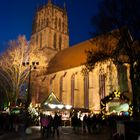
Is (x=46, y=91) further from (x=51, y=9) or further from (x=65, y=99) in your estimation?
(x=51, y=9)

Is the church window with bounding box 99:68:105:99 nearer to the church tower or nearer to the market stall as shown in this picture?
the market stall

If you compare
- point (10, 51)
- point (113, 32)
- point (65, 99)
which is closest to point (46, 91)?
point (65, 99)

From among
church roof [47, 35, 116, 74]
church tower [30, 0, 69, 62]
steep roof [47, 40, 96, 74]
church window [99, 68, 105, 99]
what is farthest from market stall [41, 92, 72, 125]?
church tower [30, 0, 69, 62]

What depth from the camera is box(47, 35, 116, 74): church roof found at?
162 ft

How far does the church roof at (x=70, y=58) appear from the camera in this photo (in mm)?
49375

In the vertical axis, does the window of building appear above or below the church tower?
below

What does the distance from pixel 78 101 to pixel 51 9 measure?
28196mm

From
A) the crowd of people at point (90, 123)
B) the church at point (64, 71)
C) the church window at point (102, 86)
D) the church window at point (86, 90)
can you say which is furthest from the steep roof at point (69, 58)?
the crowd of people at point (90, 123)

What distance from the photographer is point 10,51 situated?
29.9m

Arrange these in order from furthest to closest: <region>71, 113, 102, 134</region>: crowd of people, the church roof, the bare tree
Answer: the church roof, the bare tree, <region>71, 113, 102, 134</region>: crowd of people

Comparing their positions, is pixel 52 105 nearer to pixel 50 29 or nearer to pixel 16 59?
pixel 16 59

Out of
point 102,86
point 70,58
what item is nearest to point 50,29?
point 70,58

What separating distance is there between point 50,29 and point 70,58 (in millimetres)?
11818

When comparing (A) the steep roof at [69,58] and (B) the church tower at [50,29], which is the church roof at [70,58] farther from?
(B) the church tower at [50,29]
